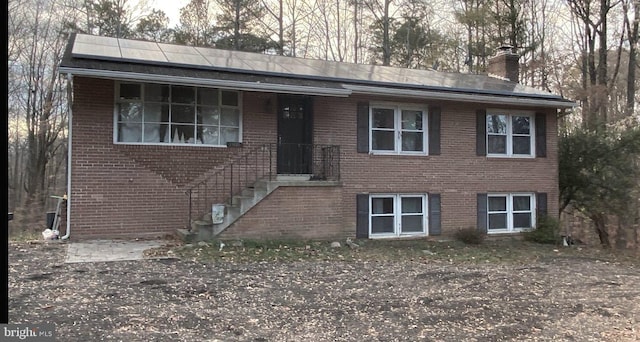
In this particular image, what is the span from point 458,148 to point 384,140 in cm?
208

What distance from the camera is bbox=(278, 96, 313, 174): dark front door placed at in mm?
11281

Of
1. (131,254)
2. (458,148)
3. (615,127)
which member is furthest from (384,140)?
(615,127)

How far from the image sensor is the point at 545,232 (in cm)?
1290

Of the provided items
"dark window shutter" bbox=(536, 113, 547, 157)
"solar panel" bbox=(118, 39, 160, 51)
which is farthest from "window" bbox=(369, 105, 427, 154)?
"solar panel" bbox=(118, 39, 160, 51)

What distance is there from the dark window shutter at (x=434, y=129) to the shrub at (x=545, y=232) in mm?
3514

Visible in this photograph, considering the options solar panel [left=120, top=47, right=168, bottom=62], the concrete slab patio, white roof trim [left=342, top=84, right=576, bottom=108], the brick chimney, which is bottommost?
the concrete slab patio

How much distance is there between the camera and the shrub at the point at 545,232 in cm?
1282

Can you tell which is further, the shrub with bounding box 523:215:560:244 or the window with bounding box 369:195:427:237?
the shrub with bounding box 523:215:560:244

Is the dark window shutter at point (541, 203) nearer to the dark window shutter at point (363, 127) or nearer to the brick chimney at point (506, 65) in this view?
the brick chimney at point (506, 65)

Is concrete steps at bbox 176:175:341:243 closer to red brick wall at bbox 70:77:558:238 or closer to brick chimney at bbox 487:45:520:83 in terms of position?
red brick wall at bbox 70:77:558:238

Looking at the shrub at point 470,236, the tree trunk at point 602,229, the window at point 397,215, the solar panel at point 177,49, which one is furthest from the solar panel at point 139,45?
the tree trunk at point 602,229

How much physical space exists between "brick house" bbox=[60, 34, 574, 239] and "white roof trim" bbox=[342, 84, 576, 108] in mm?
38

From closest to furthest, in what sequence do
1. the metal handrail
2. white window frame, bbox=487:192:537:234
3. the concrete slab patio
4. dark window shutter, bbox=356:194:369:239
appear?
the concrete slab patio < the metal handrail < dark window shutter, bbox=356:194:369:239 < white window frame, bbox=487:192:537:234

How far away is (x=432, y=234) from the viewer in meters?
12.2
